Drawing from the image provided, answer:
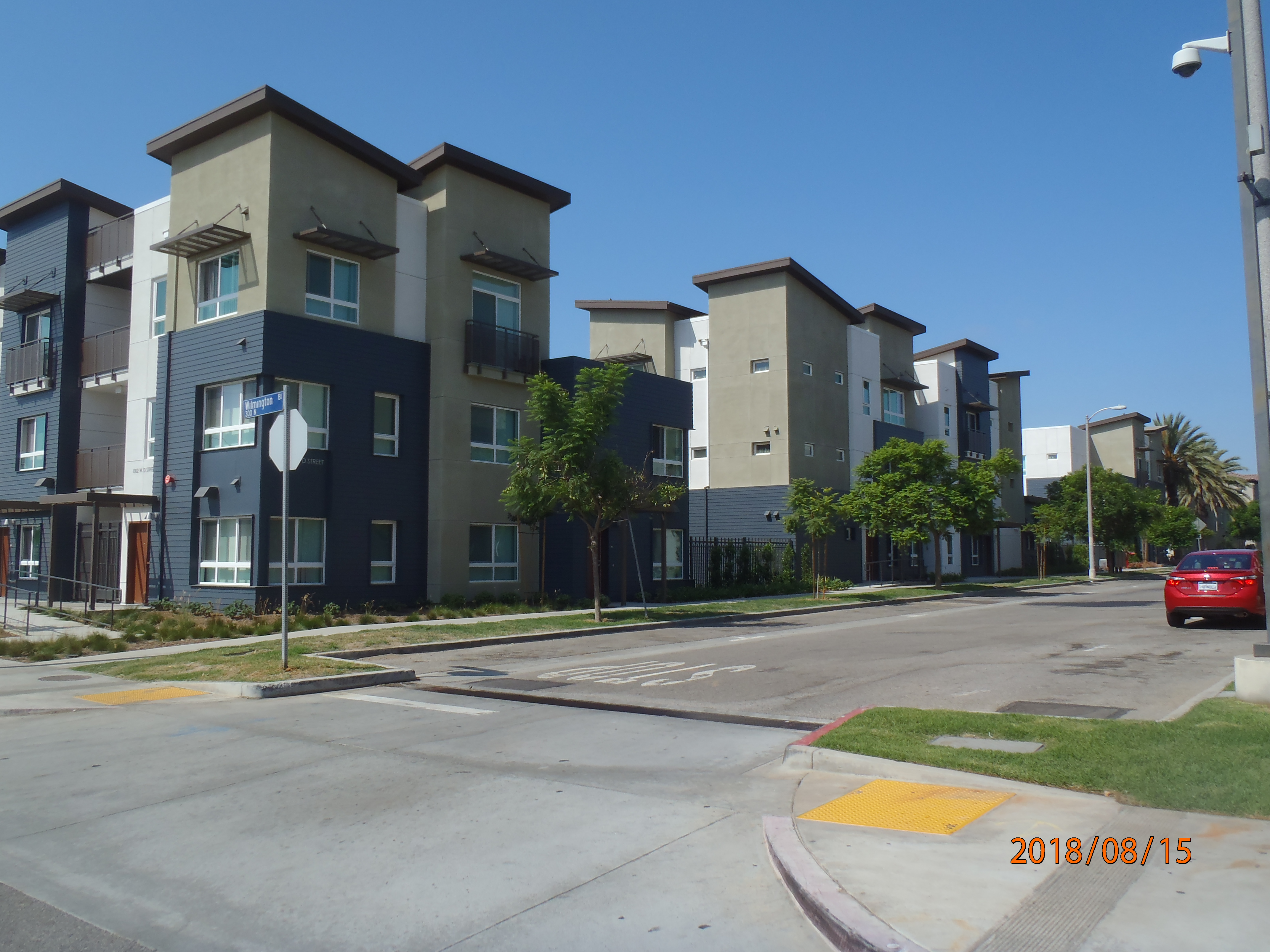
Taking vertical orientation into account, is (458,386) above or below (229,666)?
above

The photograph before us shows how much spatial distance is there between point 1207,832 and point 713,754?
379cm

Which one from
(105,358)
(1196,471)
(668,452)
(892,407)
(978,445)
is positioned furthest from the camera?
(1196,471)

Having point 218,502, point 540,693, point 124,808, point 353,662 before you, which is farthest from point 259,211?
point 124,808

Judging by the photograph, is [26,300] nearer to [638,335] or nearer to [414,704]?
[638,335]

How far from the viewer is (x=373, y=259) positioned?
82.0 ft

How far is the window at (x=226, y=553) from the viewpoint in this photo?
2256 cm

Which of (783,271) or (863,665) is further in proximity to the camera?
(783,271)

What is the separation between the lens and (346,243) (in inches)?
934

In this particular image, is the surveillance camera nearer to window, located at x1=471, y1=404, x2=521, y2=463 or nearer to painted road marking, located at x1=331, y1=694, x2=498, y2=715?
painted road marking, located at x1=331, y1=694, x2=498, y2=715

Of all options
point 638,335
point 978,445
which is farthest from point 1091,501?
point 638,335

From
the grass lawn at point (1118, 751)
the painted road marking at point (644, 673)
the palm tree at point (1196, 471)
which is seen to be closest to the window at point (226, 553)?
the painted road marking at point (644, 673)

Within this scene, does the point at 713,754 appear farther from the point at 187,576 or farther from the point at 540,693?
the point at 187,576

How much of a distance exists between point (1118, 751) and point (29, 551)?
31.2 m

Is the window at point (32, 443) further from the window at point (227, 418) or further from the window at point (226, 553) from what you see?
the window at point (226, 553)
